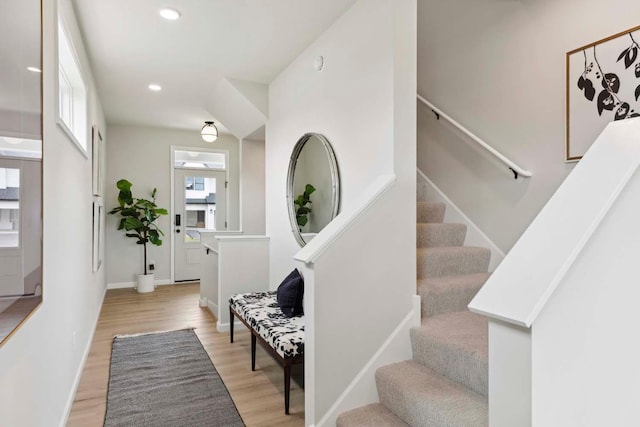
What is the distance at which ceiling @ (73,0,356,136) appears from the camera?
8.57 ft

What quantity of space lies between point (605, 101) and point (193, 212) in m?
6.12

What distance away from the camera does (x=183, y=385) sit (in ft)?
8.70

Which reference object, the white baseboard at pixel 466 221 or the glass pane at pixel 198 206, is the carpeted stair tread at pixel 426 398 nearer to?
the white baseboard at pixel 466 221

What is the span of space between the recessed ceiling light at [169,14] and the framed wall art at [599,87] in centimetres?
268

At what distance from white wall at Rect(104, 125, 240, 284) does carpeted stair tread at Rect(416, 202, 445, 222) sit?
15.8 ft

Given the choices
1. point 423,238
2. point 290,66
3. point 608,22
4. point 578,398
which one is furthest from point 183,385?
point 608,22

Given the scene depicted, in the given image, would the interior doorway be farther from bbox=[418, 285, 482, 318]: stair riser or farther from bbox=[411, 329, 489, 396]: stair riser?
bbox=[411, 329, 489, 396]: stair riser

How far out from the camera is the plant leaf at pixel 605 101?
2.22 m

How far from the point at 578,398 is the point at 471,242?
2078mm

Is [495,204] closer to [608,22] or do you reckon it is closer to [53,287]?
[608,22]

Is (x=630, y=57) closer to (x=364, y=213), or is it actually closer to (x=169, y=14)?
(x=364, y=213)

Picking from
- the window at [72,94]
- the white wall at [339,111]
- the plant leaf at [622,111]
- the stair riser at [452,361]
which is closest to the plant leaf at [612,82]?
the plant leaf at [622,111]

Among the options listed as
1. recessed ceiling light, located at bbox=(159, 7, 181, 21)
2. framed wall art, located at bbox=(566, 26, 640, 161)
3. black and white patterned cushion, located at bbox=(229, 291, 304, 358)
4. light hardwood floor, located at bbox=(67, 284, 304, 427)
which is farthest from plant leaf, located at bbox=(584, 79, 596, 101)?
recessed ceiling light, located at bbox=(159, 7, 181, 21)

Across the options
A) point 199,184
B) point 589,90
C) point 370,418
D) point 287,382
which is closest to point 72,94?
point 287,382
